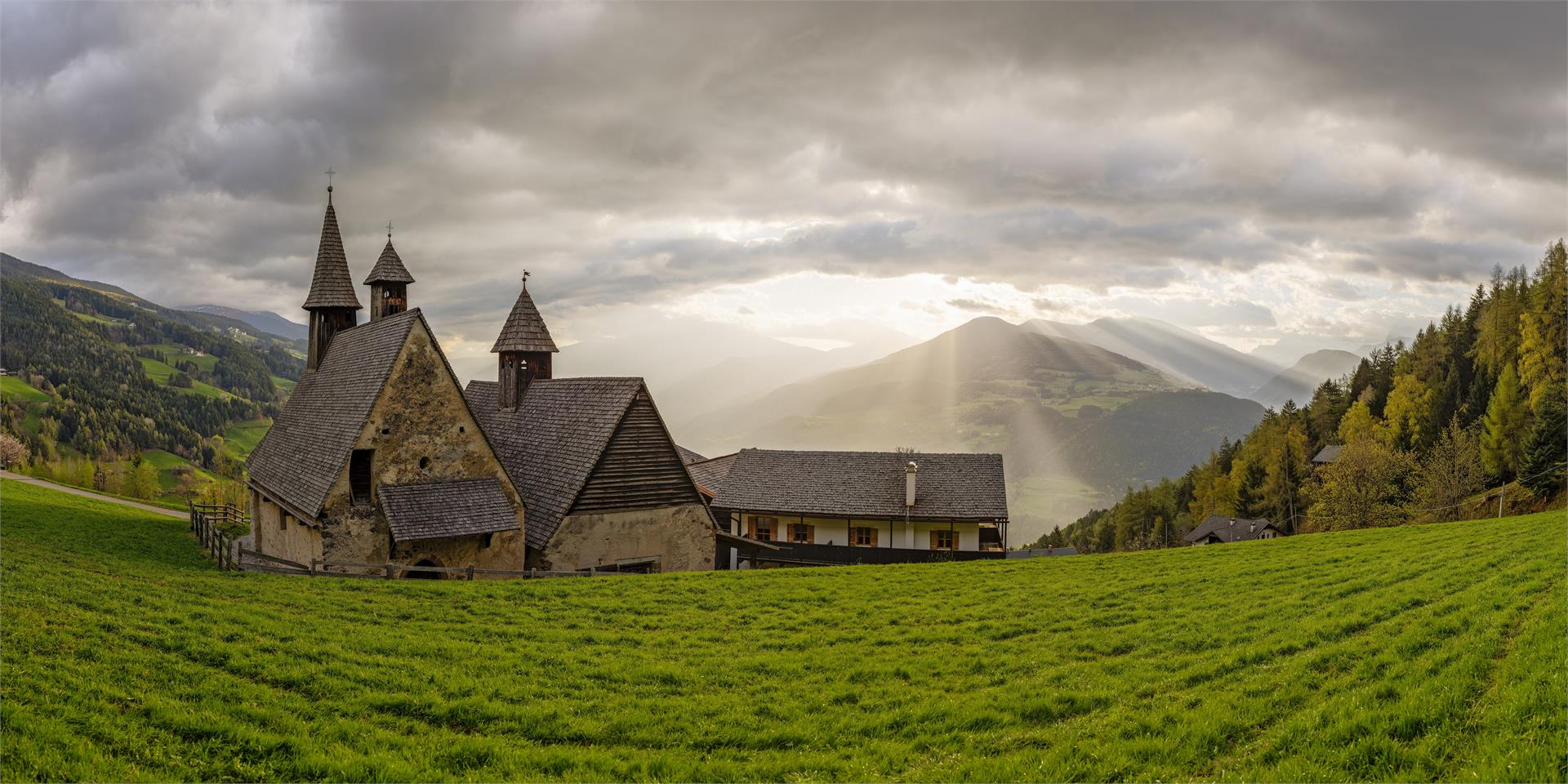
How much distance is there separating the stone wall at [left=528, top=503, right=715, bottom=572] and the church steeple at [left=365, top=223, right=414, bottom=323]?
17.7 meters

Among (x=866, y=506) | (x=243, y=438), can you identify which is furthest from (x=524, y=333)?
(x=243, y=438)

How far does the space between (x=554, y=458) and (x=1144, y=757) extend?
83.7 ft

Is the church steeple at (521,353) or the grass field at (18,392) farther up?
the grass field at (18,392)

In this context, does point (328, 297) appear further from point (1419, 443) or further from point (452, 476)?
point (1419, 443)

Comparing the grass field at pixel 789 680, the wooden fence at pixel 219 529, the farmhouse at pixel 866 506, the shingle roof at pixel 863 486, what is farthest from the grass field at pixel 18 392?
the grass field at pixel 789 680

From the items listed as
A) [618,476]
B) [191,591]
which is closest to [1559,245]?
[618,476]


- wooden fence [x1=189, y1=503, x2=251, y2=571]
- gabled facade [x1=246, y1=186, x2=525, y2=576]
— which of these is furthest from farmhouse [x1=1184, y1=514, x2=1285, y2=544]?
wooden fence [x1=189, y1=503, x2=251, y2=571]

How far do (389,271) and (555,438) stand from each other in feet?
45.7

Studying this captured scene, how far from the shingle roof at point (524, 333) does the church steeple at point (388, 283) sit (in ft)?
16.6

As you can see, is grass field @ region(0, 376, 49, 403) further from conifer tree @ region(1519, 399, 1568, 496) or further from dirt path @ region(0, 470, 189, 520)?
conifer tree @ region(1519, 399, 1568, 496)

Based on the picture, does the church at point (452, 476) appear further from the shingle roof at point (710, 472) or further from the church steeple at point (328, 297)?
the shingle roof at point (710, 472)

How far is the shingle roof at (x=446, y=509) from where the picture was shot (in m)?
24.5

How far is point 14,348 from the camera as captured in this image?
182 metres

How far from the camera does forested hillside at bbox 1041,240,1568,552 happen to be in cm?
6141
